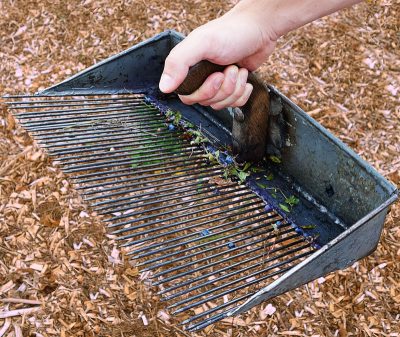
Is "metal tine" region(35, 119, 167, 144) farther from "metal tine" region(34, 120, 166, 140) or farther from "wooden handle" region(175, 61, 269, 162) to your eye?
"wooden handle" region(175, 61, 269, 162)

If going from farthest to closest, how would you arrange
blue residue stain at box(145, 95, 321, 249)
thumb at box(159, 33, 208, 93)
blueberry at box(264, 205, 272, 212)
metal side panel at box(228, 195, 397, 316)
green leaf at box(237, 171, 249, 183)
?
green leaf at box(237, 171, 249, 183)
blueberry at box(264, 205, 272, 212)
blue residue stain at box(145, 95, 321, 249)
thumb at box(159, 33, 208, 93)
metal side panel at box(228, 195, 397, 316)

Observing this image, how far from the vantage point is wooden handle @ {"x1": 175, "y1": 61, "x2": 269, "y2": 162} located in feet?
6.88

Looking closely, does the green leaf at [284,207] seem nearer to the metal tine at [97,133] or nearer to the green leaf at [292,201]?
the green leaf at [292,201]

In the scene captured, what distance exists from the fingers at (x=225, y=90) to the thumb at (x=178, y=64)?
129 millimetres

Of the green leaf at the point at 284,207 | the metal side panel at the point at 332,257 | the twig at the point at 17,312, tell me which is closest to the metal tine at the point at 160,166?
the green leaf at the point at 284,207

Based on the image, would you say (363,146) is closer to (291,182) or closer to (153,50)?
(291,182)

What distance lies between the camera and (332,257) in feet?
6.00

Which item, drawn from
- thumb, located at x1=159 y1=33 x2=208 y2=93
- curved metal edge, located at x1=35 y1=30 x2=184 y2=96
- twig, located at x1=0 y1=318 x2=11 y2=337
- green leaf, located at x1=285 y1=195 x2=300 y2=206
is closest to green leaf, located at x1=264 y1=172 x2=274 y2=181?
green leaf, located at x1=285 y1=195 x2=300 y2=206

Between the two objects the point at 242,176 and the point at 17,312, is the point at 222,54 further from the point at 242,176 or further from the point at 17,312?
the point at 17,312

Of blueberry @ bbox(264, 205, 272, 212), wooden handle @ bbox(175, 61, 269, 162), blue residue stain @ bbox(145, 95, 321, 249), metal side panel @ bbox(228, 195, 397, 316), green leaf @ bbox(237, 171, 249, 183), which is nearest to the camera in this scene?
metal side panel @ bbox(228, 195, 397, 316)

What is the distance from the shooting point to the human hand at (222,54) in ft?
6.51

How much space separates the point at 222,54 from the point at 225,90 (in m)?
0.15

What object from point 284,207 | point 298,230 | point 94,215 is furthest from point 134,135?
point 298,230

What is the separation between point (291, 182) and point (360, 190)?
0.42 m
